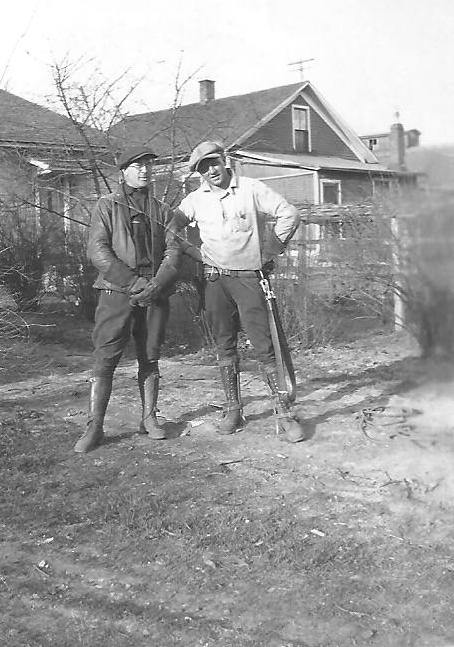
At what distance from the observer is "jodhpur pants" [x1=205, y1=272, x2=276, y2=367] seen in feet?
19.1

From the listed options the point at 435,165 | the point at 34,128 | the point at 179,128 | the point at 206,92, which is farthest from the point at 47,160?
the point at 435,165

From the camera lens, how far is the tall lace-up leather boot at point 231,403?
20.0 ft

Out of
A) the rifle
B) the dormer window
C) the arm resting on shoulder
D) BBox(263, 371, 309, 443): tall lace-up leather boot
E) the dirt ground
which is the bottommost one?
the dirt ground

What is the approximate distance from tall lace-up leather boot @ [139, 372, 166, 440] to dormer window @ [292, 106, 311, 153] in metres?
22.9

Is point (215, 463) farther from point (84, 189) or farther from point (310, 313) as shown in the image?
point (84, 189)

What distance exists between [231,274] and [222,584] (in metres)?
2.57

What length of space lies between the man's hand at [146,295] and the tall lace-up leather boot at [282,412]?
98 cm

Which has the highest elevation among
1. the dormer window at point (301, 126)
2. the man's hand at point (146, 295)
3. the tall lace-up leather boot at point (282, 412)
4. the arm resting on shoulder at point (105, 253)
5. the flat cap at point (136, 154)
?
the dormer window at point (301, 126)

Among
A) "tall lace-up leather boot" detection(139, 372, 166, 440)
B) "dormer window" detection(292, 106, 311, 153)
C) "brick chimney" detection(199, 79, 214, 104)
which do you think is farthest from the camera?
"dormer window" detection(292, 106, 311, 153)

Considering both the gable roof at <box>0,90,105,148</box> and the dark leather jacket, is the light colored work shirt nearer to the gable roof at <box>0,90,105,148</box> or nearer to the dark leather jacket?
the dark leather jacket

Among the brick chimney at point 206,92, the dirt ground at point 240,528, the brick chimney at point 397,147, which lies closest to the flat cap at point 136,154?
the dirt ground at point 240,528

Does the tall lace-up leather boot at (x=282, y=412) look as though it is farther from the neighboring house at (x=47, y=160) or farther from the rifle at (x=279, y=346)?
the neighboring house at (x=47, y=160)

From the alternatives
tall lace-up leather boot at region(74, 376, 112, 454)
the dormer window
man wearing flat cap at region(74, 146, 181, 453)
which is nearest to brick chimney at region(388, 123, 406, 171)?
man wearing flat cap at region(74, 146, 181, 453)

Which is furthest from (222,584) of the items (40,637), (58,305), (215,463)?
(58,305)
